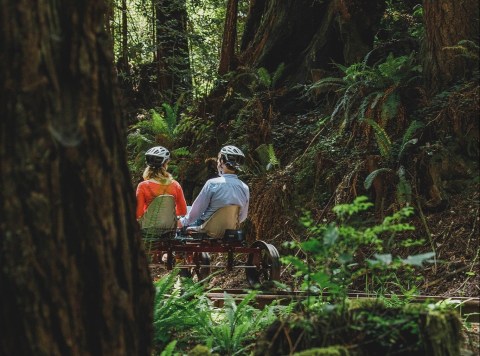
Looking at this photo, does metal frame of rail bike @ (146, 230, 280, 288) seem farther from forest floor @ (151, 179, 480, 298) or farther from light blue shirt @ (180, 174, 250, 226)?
forest floor @ (151, 179, 480, 298)

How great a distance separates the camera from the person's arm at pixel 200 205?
350 inches

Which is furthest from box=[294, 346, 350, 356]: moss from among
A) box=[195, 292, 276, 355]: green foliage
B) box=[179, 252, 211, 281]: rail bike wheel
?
box=[179, 252, 211, 281]: rail bike wheel

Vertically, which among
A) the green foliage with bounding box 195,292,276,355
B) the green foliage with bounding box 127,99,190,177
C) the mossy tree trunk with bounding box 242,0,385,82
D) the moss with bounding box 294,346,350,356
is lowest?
the green foliage with bounding box 195,292,276,355

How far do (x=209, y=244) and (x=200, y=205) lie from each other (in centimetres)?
57

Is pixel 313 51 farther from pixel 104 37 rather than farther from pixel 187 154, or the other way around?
pixel 104 37

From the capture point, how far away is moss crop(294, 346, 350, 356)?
2.83m

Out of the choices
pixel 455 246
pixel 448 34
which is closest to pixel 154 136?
pixel 448 34

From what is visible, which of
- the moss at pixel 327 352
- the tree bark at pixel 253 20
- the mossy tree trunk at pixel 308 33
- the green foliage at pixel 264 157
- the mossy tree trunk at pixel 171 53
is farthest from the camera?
the mossy tree trunk at pixel 171 53

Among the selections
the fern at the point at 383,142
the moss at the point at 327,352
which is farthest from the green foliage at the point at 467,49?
the moss at the point at 327,352

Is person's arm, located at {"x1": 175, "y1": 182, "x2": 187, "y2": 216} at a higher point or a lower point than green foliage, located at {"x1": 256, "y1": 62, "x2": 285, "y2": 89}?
lower

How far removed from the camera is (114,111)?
2.83 metres

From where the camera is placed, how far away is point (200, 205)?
8961mm

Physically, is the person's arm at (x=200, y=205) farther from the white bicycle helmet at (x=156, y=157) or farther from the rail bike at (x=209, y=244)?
the white bicycle helmet at (x=156, y=157)

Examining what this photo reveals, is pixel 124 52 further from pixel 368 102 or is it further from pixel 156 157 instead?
pixel 156 157
